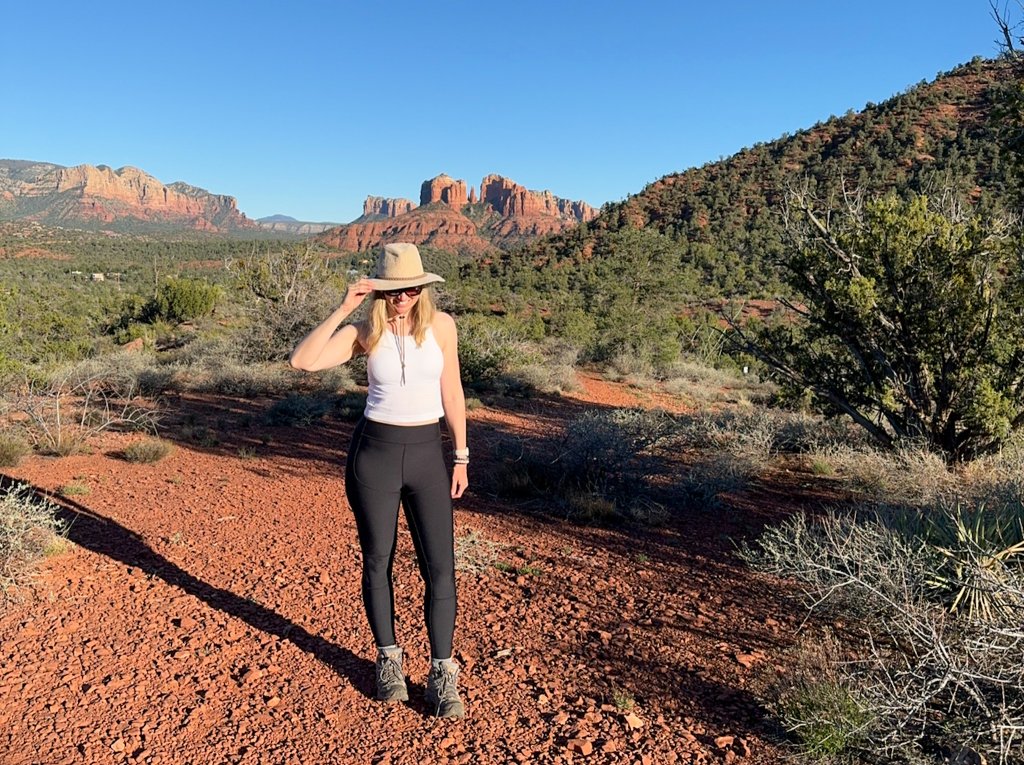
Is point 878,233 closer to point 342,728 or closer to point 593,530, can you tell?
point 593,530

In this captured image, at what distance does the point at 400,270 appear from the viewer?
2.59 m

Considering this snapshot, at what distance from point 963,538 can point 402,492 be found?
2.61 m

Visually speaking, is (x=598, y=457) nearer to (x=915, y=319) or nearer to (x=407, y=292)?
(x=915, y=319)

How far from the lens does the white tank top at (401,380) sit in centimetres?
262

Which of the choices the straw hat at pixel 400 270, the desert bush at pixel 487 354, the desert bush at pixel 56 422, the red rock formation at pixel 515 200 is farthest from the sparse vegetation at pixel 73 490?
the red rock formation at pixel 515 200

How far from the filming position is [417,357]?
2.64 m

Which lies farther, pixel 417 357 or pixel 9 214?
pixel 9 214

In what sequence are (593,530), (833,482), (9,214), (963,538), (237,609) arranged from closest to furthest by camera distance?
1. (963,538)
2. (237,609)
3. (593,530)
4. (833,482)
5. (9,214)

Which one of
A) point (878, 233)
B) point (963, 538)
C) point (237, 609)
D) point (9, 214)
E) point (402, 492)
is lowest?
point (237, 609)

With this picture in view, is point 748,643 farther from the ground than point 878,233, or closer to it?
closer to it

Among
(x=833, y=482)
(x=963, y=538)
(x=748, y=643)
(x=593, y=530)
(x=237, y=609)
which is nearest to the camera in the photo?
(x=963, y=538)

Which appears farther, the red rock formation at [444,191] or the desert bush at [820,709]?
the red rock formation at [444,191]

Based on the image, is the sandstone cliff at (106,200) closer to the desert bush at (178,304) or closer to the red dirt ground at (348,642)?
the desert bush at (178,304)

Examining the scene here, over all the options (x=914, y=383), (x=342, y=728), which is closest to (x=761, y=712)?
(x=342, y=728)
